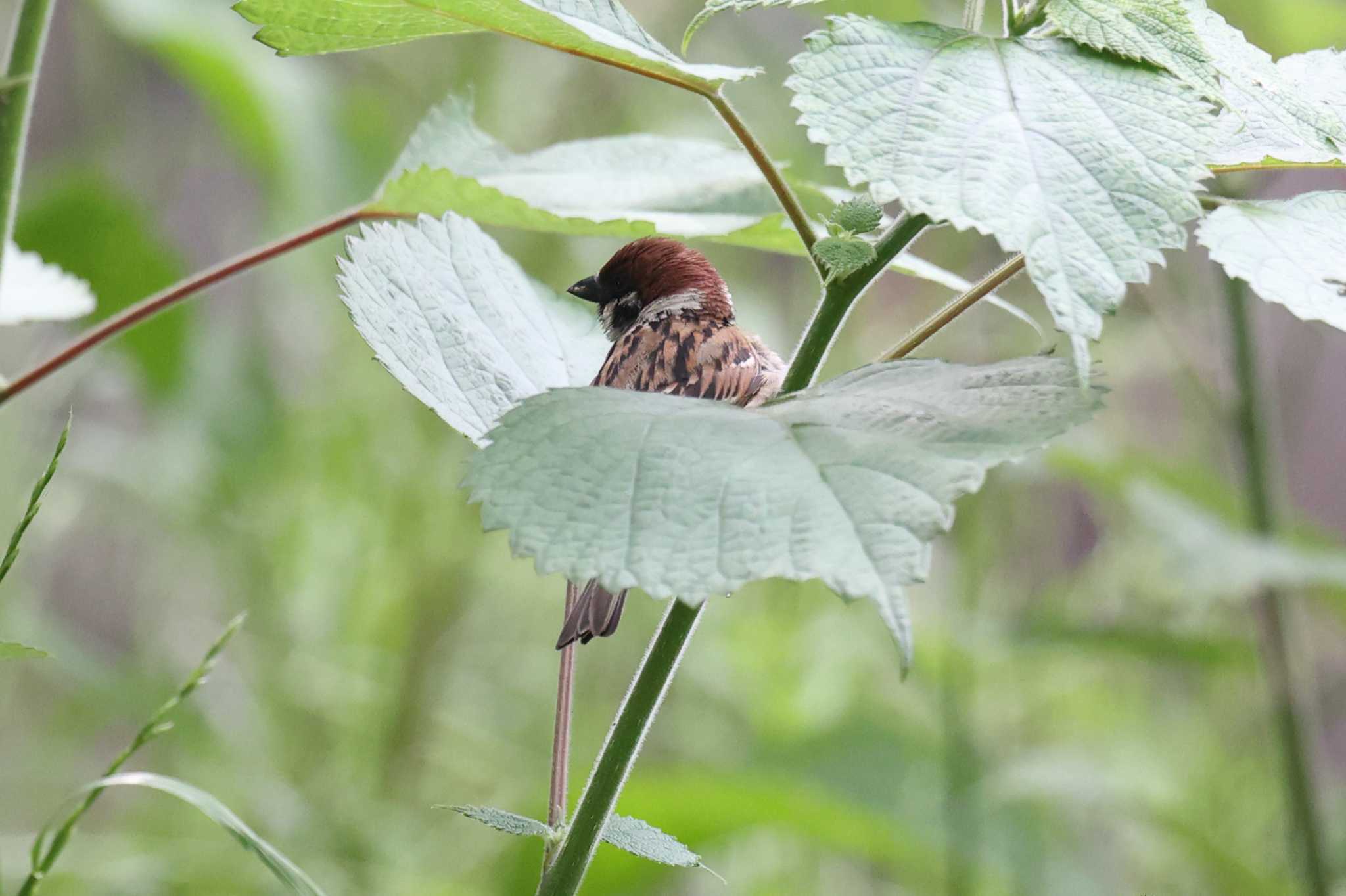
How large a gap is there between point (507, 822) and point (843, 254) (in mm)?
173

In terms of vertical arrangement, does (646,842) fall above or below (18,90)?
below

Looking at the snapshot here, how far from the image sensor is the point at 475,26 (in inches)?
14.1

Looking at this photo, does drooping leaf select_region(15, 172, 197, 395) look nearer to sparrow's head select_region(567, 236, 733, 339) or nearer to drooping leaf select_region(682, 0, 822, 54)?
sparrow's head select_region(567, 236, 733, 339)

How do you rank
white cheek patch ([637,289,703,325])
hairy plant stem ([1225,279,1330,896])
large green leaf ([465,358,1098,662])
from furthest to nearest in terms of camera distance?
hairy plant stem ([1225,279,1330,896]), white cheek patch ([637,289,703,325]), large green leaf ([465,358,1098,662])

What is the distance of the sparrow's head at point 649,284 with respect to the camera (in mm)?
542

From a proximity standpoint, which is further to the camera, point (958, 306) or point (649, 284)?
point (649, 284)

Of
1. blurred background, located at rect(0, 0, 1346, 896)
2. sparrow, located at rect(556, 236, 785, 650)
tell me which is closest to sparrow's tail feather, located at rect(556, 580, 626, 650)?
sparrow, located at rect(556, 236, 785, 650)

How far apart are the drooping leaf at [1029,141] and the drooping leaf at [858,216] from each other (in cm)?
2

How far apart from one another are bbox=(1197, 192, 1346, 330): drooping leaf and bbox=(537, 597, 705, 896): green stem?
16 cm

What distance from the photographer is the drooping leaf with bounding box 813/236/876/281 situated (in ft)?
0.99

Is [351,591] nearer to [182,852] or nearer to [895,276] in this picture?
[182,852]

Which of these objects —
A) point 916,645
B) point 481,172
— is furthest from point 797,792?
point 481,172

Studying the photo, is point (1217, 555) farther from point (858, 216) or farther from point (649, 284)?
point (858, 216)

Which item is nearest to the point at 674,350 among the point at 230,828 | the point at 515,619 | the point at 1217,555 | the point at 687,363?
the point at 687,363
